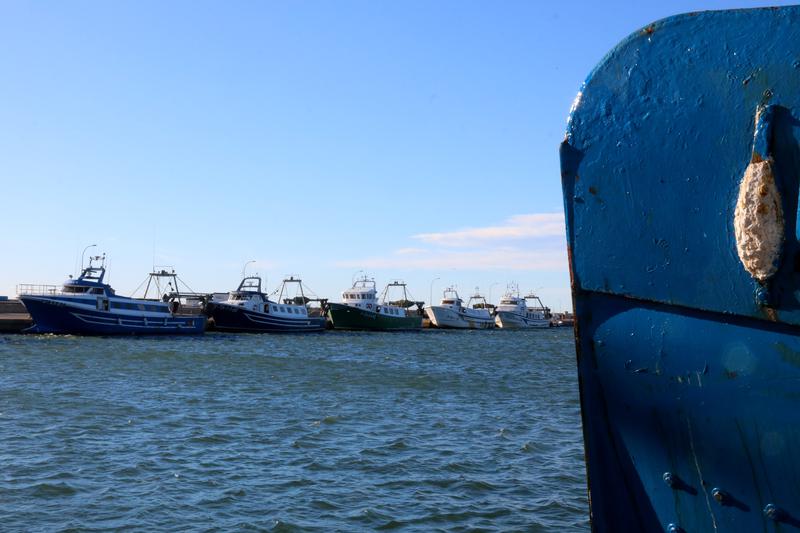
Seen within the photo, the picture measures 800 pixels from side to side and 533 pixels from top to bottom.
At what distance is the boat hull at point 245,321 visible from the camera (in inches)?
2490

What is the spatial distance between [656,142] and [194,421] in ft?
49.6

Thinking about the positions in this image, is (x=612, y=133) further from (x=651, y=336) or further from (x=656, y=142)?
(x=651, y=336)

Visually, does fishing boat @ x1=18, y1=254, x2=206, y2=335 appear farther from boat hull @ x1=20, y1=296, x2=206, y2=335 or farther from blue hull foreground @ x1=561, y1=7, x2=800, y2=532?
blue hull foreground @ x1=561, y1=7, x2=800, y2=532

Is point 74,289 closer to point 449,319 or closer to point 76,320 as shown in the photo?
point 76,320

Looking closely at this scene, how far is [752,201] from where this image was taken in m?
2.88

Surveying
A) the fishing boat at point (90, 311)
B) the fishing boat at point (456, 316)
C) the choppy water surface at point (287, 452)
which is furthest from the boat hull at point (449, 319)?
the choppy water surface at point (287, 452)

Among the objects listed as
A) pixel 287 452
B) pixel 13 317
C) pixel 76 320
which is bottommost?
pixel 287 452

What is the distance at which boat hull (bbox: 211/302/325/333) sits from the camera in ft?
208

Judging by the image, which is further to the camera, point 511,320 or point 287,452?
point 511,320

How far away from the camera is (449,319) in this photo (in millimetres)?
92750

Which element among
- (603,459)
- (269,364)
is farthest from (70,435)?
(269,364)

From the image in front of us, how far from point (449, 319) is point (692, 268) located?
9004 centimetres

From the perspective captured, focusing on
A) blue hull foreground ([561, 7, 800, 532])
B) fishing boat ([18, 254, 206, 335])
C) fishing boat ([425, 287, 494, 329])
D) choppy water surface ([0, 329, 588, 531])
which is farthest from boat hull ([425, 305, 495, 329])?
blue hull foreground ([561, 7, 800, 532])

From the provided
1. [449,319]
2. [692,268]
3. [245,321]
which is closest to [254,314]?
[245,321]
